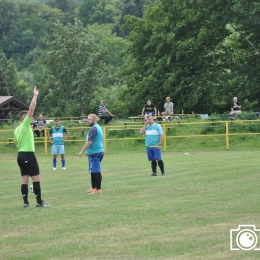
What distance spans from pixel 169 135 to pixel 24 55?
122046 millimetres

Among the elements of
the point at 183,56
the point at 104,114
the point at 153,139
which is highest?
the point at 183,56

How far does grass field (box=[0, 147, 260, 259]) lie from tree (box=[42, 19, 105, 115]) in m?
49.4

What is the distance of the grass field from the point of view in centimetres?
→ 955

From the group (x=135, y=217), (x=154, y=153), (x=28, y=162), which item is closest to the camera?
(x=135, y=217)

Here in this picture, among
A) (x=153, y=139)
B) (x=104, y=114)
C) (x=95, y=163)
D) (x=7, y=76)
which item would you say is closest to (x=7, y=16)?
(x=7, y=76)

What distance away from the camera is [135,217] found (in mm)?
12289

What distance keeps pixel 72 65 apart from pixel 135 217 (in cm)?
6102

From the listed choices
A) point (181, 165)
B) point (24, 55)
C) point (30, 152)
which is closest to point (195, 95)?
point (181, 165)

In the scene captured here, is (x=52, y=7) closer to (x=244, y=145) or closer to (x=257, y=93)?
(x=257, y=93)

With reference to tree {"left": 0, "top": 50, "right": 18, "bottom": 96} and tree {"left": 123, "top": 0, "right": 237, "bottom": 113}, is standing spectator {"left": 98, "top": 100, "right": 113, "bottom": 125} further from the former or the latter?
tree {"left": 0, "top": 50, "right": 18, "bottom": 96}

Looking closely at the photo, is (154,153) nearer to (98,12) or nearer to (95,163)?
(95,163)

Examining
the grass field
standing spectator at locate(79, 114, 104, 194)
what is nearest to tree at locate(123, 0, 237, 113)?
the grass field

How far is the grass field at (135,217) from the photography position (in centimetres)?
955

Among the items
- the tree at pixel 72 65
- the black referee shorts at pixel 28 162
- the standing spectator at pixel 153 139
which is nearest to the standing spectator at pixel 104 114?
the standing spectator at pixel 153 139
